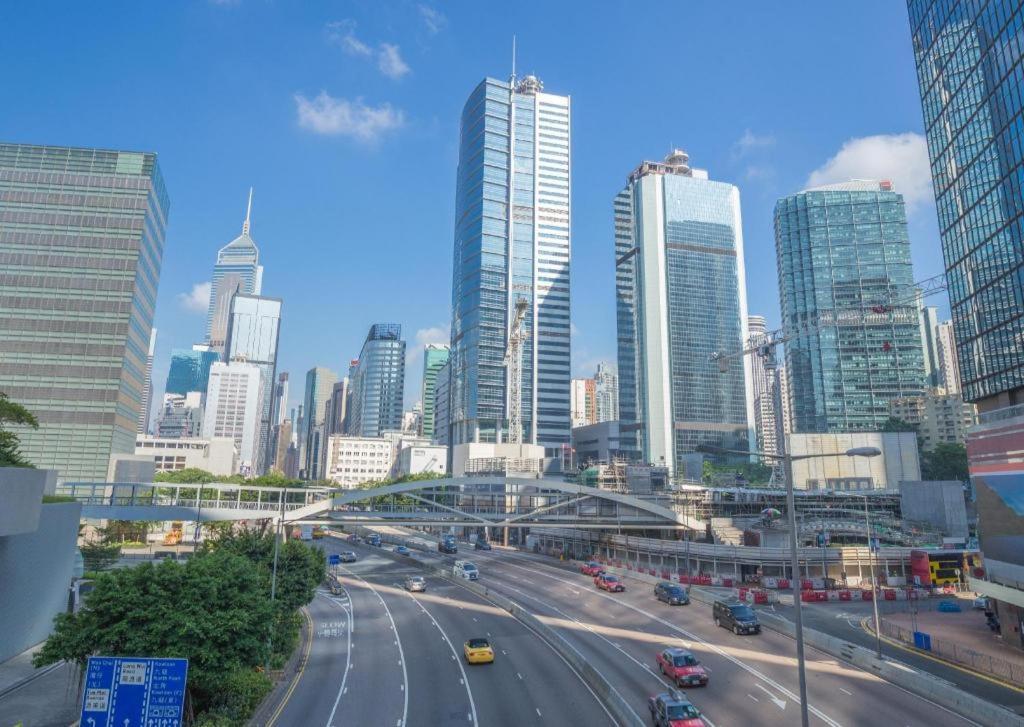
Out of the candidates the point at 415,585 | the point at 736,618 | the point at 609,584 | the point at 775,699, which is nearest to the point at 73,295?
the point at 415,585

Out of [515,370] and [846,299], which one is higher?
[846,299]

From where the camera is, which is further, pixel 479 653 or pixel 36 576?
pixel 36 576

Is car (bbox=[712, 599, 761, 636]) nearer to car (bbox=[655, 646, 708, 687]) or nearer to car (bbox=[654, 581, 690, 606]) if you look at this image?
car (bbox=[654, 581, 690, 606])

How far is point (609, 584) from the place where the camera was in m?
56.0

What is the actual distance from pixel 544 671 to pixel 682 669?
7572 millimetres

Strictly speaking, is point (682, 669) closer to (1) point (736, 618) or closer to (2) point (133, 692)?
(1) point (736, 618)

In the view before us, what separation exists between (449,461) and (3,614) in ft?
545

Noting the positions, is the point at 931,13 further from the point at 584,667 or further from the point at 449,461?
the point at 449,461

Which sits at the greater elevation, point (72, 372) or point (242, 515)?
point (72, 372)

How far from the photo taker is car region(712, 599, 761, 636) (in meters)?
39.0

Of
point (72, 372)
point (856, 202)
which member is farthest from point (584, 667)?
point (856, 202)

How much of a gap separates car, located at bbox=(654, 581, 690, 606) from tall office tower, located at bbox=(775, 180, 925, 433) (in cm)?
14138

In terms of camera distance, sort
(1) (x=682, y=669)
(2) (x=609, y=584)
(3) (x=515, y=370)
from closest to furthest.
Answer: (1) (x=682, y=669) → (2) (x=609, y=584) → (3) (x=515, y=370)

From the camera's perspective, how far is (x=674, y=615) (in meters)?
45.5
